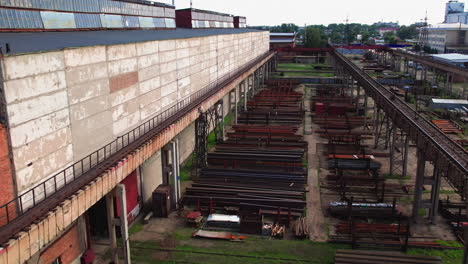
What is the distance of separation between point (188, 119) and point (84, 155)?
906cm

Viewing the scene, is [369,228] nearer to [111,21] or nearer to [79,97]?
[79,97]

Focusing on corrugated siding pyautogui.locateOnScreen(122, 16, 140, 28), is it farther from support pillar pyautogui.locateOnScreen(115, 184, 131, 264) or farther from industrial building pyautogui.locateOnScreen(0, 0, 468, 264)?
support pillar pyautogui.locateOnScreen(115, 184, 131, 264)

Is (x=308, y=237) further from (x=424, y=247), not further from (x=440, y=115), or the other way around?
(x=440, y=115)

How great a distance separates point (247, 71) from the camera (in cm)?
4394

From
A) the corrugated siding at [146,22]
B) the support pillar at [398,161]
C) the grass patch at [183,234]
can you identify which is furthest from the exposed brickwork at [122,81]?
the support pillar at [398,161]

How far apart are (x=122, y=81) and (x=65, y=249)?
7025 millimetres

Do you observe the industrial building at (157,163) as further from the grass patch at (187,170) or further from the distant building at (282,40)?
the distant building at (282,40)

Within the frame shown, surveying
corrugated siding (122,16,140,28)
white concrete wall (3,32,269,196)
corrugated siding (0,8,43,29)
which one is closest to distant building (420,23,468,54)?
corrugated siding (122,16,140,28)

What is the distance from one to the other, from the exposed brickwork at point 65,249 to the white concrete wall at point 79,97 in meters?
3.17

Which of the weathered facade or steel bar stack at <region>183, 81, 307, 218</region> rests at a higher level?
the weathered facade

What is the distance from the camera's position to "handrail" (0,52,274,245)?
10.2m

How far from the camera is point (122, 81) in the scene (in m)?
16.8

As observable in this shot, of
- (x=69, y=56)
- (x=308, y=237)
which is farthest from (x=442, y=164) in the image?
(x=69, y=56)

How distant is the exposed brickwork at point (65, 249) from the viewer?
13.6 m
